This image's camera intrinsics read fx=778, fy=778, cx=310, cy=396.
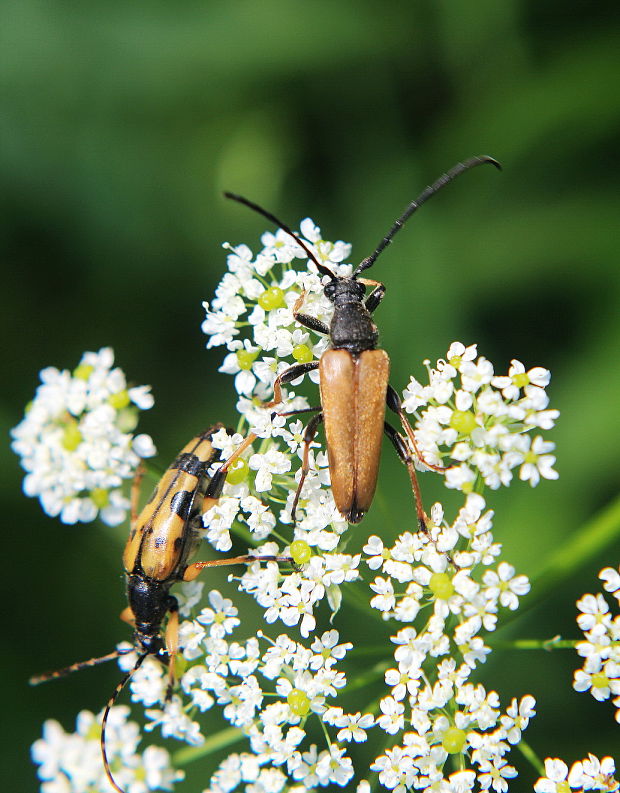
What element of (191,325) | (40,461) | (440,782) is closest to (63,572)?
(40,461)

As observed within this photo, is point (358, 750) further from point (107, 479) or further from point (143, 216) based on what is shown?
point (143, 216)

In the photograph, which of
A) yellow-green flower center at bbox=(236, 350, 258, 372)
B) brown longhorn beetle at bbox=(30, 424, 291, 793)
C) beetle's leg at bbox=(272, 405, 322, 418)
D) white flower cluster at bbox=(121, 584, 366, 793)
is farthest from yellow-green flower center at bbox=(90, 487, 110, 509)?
beetle's leg at bbox=(272, 405, 322, 418)

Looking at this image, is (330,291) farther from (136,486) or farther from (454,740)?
(454,740)

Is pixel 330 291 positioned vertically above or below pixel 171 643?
above

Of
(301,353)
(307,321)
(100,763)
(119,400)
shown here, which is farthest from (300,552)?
(100,763)

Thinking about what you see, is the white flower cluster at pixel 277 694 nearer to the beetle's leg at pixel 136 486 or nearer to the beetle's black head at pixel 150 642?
the beetle's black head at pixel 150 642
